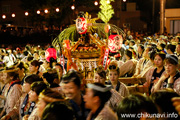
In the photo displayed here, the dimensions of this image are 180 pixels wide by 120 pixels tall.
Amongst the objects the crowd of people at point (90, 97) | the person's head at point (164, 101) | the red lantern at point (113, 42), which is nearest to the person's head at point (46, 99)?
the crowd of people at point (90, 97)

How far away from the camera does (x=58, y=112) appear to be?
2393mm

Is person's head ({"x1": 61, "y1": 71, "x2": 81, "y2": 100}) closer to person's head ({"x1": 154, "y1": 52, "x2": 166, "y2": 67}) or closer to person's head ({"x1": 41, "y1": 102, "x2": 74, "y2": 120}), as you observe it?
person's head ({"x1": 41, "y1": 102, "x2": 74, "y2": 120})

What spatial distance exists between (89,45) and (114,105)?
211 inches

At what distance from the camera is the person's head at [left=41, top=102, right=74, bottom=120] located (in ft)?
7.72

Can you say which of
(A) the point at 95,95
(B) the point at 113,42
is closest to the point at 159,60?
(A) the point at 95,95

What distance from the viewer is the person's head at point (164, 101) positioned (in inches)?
95.9

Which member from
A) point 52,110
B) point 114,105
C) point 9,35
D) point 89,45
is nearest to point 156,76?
point 114,105

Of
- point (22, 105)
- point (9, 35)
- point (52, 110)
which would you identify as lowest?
point (22, 105)

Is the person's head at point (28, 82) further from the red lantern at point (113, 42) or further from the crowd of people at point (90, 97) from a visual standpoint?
the red lantern at point (113, 42)

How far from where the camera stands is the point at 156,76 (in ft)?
16.9

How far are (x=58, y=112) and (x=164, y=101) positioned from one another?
3.51ft

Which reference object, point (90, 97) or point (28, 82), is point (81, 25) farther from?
point (90, 97)

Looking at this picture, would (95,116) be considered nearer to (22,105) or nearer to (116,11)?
(22,105)

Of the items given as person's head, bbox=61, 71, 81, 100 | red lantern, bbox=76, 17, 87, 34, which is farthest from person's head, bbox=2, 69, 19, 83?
red lantern, bbox=76, 17, 87, 34
